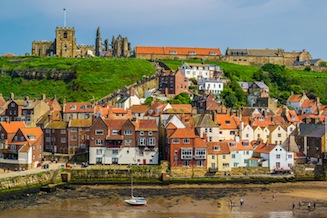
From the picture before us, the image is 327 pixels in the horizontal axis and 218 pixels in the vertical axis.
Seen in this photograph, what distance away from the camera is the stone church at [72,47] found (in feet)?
411

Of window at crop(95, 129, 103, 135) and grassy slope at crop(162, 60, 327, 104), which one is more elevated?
grassy slope at crop(162, 60, 327, 104)

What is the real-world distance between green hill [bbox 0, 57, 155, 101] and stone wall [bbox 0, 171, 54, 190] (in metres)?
39.7

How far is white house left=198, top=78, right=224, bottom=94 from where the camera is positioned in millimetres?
99062

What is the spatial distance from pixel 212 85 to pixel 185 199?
50.2 meters

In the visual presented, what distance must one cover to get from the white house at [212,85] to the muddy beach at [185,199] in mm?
40760

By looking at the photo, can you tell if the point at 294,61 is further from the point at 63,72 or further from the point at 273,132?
the point at 273,132

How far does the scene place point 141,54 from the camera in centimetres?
13075

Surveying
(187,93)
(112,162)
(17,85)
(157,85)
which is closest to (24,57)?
(17,85)

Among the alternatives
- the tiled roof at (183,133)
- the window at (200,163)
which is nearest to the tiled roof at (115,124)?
the tiled roof at (183,133)

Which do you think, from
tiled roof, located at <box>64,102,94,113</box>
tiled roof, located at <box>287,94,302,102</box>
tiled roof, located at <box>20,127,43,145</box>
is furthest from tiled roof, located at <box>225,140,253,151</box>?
tiled roof, located at <box>287,94,302,102</box>

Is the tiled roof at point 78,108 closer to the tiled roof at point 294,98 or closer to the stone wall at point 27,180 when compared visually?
the stone wall at point 27,180

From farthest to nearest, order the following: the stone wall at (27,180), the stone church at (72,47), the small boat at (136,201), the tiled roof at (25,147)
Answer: the stone church at (72,47) → the tiled roof at (25,147) → the stone wall at (27,180) → the small boat at (136,201)

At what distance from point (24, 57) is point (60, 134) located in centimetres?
6428

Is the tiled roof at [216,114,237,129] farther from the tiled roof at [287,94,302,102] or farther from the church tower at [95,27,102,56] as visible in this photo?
the church tower at [95,27,102,56]
